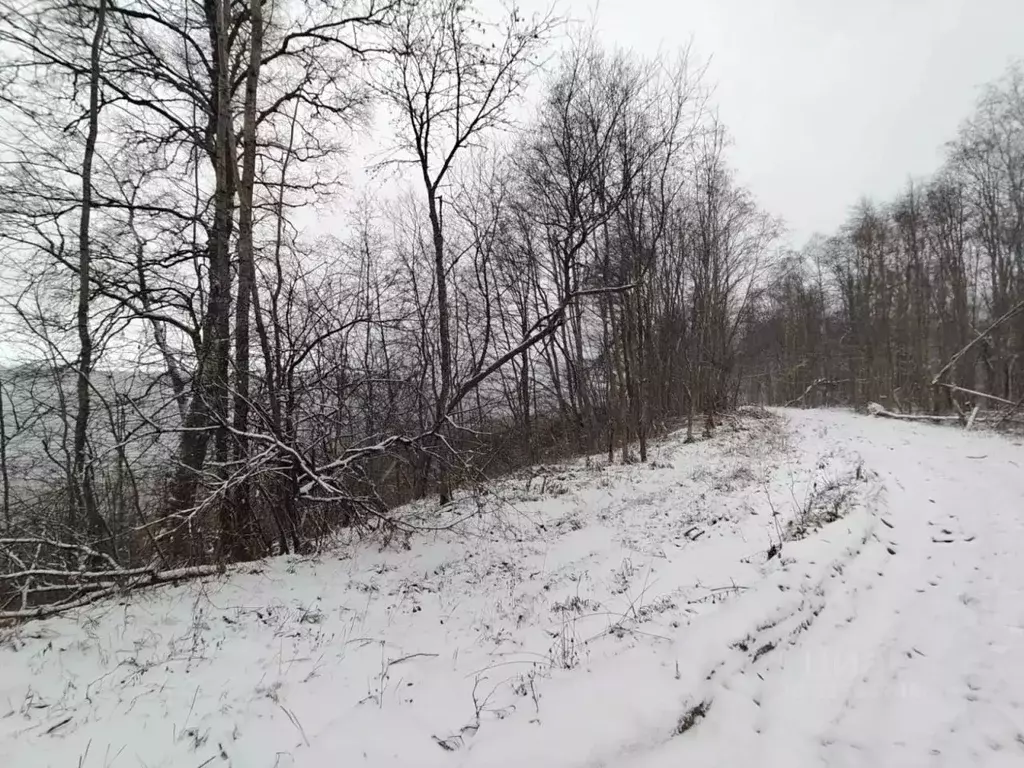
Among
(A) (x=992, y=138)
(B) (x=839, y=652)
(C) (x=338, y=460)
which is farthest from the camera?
(A) (x=992, y=138)

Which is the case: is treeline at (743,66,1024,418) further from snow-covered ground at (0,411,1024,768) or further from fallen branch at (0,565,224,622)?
fallen branch at (0,565,224,622)

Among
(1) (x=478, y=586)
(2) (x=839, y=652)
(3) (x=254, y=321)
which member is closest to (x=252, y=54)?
(3) (x=254, y=321)

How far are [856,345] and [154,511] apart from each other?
37942 mm

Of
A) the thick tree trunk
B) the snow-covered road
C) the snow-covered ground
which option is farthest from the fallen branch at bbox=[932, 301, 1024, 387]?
the thick tree trunk

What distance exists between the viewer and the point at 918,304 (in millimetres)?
25328

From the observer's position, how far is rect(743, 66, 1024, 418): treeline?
58.9 ft

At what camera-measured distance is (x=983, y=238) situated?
19906 mm

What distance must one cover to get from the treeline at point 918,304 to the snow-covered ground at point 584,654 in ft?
42.9

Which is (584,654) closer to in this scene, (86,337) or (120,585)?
(120,585)

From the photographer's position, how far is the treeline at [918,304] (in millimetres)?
17938

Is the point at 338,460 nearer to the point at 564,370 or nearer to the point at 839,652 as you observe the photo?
the point at 839,652

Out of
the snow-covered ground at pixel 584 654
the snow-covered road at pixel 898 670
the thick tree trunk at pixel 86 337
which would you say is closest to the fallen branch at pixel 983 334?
the snow-covered ground at pixel 584 654

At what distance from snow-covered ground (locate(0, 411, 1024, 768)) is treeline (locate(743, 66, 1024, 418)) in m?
13.1

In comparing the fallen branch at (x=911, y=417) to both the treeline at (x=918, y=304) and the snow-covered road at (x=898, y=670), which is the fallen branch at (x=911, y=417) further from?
the snow-covered road at (x=898, y=670)
